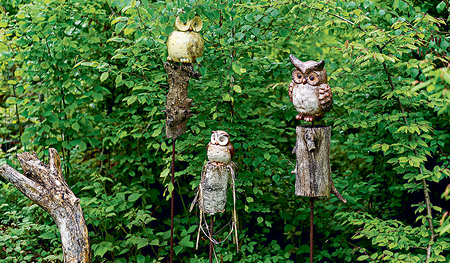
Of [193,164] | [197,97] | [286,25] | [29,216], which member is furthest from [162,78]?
[29,216]

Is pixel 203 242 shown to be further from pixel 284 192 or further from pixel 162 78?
pixel 162 78

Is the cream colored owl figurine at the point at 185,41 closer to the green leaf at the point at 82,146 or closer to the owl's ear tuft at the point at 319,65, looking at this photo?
the owl's ear tuft at the point at 319,65

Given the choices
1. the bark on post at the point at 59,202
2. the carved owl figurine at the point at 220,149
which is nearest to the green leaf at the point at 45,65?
the bark on post at the point at 59,202

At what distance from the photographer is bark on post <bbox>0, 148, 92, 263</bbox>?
2.58 m

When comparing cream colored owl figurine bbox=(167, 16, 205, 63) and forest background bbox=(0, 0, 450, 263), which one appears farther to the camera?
forest background bbox=(0, 0, 450, 263)

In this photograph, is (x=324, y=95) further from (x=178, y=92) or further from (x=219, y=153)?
(x=178, y=92)

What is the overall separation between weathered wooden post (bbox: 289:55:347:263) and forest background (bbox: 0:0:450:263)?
39 centimetres

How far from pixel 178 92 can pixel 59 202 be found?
1187 mm

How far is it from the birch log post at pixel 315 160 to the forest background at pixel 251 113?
54cm

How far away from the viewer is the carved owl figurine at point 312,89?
2127mm

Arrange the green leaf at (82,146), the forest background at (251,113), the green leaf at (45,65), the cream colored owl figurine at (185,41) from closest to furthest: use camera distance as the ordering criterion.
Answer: the cream colored owl figurine at (185,41) → the forest background at (251,113) → the green leaf at (45,65) → the green leaf at (82,146)

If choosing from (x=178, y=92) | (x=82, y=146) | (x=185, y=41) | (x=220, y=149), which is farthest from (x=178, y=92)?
(x=82, y=146)

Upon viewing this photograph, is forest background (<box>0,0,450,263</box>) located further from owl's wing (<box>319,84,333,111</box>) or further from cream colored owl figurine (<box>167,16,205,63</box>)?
owl's wing (<box>319,84,333,111</box>)

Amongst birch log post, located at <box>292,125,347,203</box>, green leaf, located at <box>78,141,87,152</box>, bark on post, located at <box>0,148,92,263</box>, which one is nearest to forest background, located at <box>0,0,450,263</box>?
green leaf, located at <box>78,141,87,152</box>
